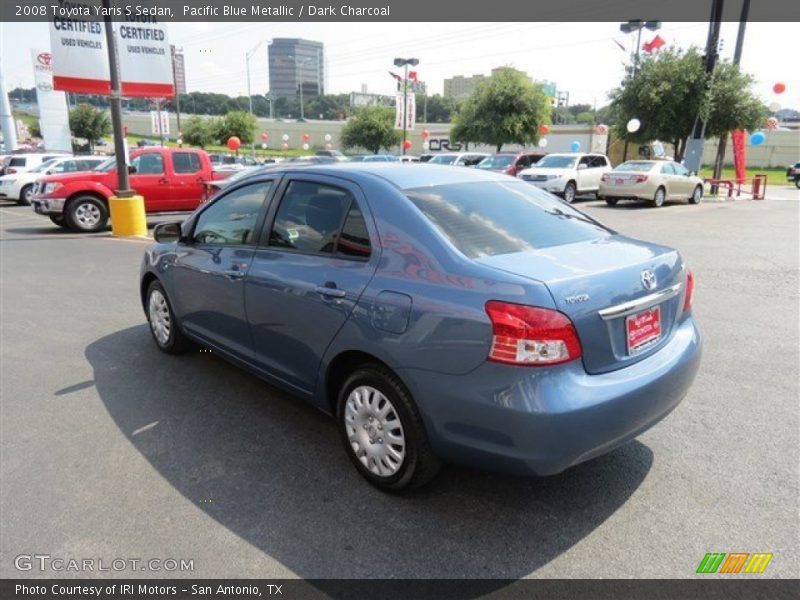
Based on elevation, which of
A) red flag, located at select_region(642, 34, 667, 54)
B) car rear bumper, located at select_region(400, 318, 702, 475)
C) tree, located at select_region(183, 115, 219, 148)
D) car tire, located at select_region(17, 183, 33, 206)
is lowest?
car tire, located at select_region(17, 183, 33, 206)

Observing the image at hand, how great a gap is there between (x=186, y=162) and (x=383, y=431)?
42.5 feet

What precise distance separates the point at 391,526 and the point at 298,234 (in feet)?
5.79

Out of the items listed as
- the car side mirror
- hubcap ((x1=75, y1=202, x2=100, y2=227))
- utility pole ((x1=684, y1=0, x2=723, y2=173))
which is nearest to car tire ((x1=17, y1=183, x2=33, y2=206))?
hubcap ((x1=75, y1=202, x2=100, y2=227))

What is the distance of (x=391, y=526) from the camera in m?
2.80

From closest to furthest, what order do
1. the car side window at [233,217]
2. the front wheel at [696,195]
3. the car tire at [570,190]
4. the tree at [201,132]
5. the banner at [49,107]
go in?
the car side window at [233,217] → the car tire at [570,190] → the front wheel at [696,195] → the banner at [49,107] → the tree at [201,132]

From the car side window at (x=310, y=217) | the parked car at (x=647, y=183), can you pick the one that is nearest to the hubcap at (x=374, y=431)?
the car side window at (x=310, y=217)

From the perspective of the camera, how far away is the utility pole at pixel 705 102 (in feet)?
70.3

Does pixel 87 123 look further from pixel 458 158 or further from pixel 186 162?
pixel 186 162

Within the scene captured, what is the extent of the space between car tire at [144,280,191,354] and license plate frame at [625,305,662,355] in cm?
359

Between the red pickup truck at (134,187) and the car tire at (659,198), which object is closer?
the red pickup truck at (134,187)

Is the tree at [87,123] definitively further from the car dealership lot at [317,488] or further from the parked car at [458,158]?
Answer: the car dealership lot at [317,488]

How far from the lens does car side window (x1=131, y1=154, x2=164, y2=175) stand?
13664 mm

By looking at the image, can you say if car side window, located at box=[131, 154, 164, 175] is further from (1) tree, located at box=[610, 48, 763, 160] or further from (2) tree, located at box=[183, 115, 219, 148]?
(2) tree, located at box=[183, 115, 219, 148]

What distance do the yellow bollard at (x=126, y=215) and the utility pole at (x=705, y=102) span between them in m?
20.6
